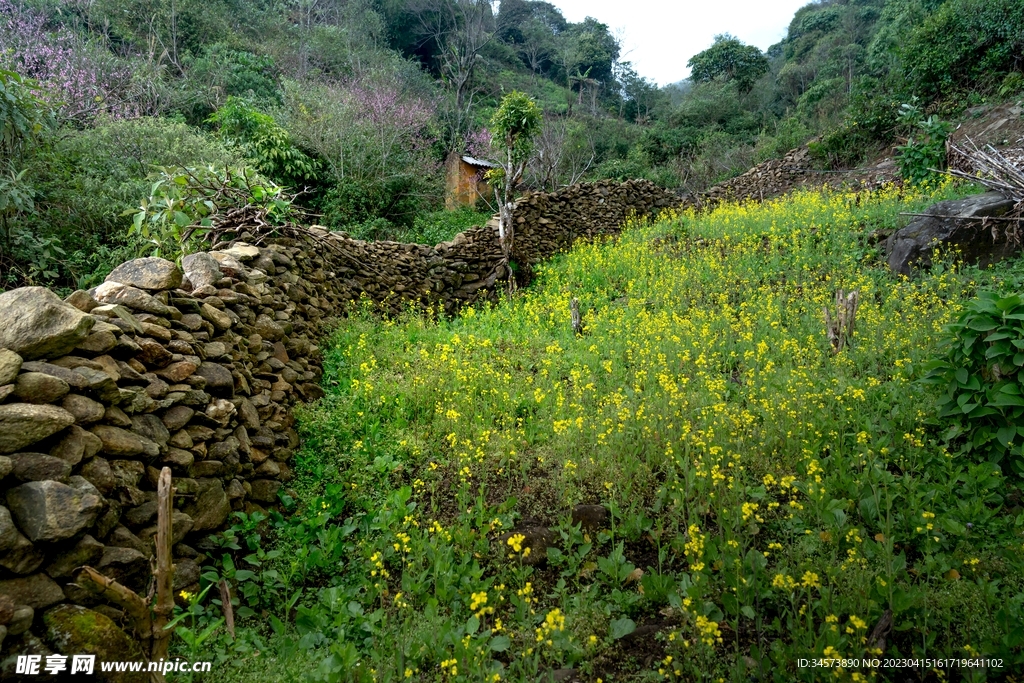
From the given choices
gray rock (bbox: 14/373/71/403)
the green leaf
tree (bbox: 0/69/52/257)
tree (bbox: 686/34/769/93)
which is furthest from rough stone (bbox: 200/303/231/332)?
tree (bbox: 686/34/769/93)

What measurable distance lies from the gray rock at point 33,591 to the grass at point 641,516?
0.61 meters

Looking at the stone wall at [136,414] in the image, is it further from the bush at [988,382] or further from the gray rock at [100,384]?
the bush at [988,382]

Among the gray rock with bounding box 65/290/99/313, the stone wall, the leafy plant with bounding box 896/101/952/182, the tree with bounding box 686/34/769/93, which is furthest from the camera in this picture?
the tree with bounding box 686/34/769/93

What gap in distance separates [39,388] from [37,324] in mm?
397

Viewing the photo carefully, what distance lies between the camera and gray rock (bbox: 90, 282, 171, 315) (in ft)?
12.1

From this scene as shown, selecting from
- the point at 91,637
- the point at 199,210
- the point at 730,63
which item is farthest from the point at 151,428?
the point at 730,63

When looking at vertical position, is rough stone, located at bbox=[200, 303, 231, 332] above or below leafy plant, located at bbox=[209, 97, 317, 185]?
below

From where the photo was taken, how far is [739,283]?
26.0ft

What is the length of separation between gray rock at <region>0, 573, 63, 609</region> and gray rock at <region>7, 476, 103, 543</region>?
0.16 metres

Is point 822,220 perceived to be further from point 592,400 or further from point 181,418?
point 181,418

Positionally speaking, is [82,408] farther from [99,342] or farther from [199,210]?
[199,210]

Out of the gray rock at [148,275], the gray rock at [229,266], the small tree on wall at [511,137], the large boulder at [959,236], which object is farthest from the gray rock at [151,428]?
the large boulder at [959,236]

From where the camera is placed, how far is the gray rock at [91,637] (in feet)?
7.41

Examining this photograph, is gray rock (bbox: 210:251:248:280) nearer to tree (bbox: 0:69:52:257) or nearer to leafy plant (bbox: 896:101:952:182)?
tree (bbox: 0:69:52:257)
